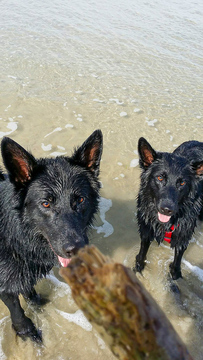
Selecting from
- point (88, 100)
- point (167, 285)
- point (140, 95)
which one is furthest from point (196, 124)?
point (167, 285)

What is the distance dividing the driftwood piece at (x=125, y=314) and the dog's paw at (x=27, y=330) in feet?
8.66

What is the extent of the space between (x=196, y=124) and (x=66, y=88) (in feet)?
13.6

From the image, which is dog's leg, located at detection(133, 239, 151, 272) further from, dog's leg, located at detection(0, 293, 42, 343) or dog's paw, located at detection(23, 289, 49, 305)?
dog's leg, located at detection(0, 293, 42, 343)

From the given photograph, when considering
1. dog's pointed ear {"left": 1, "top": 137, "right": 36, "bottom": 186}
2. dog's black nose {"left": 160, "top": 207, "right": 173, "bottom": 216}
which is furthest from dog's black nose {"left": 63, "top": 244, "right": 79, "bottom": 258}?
dog's black nose {"left": 160, "top": 207, "right": 173, "bottom": 216}

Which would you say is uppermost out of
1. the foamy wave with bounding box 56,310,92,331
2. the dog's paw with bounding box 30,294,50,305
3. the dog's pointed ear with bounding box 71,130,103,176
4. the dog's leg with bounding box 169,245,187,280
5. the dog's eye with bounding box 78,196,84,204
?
the dog's pointed ear with bounding box 71,130,103,176

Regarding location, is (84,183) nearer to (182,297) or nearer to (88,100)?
(182,297)

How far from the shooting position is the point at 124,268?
894 mm

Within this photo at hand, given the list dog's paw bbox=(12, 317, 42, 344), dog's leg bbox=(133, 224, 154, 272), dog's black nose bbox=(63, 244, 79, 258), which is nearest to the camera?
dog's black nose bbox=(63, 244, 79, 258)

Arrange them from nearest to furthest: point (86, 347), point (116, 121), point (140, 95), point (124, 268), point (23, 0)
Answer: point (124, 268) → point (86, 347) → point (116, 121) → point (140, 95) → point (23, 0)

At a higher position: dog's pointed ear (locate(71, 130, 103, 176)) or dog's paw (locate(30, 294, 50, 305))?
dog's pointed ear (locate(71, 130, 103, 176))

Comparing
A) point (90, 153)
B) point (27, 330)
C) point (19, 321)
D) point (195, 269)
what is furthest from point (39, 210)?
Answer: point (195, 269)

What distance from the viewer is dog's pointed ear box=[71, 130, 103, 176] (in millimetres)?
2705

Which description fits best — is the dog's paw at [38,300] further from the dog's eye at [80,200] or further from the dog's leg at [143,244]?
the dog's eye at [80,200]

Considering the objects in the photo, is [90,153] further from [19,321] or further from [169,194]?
[19,321]
